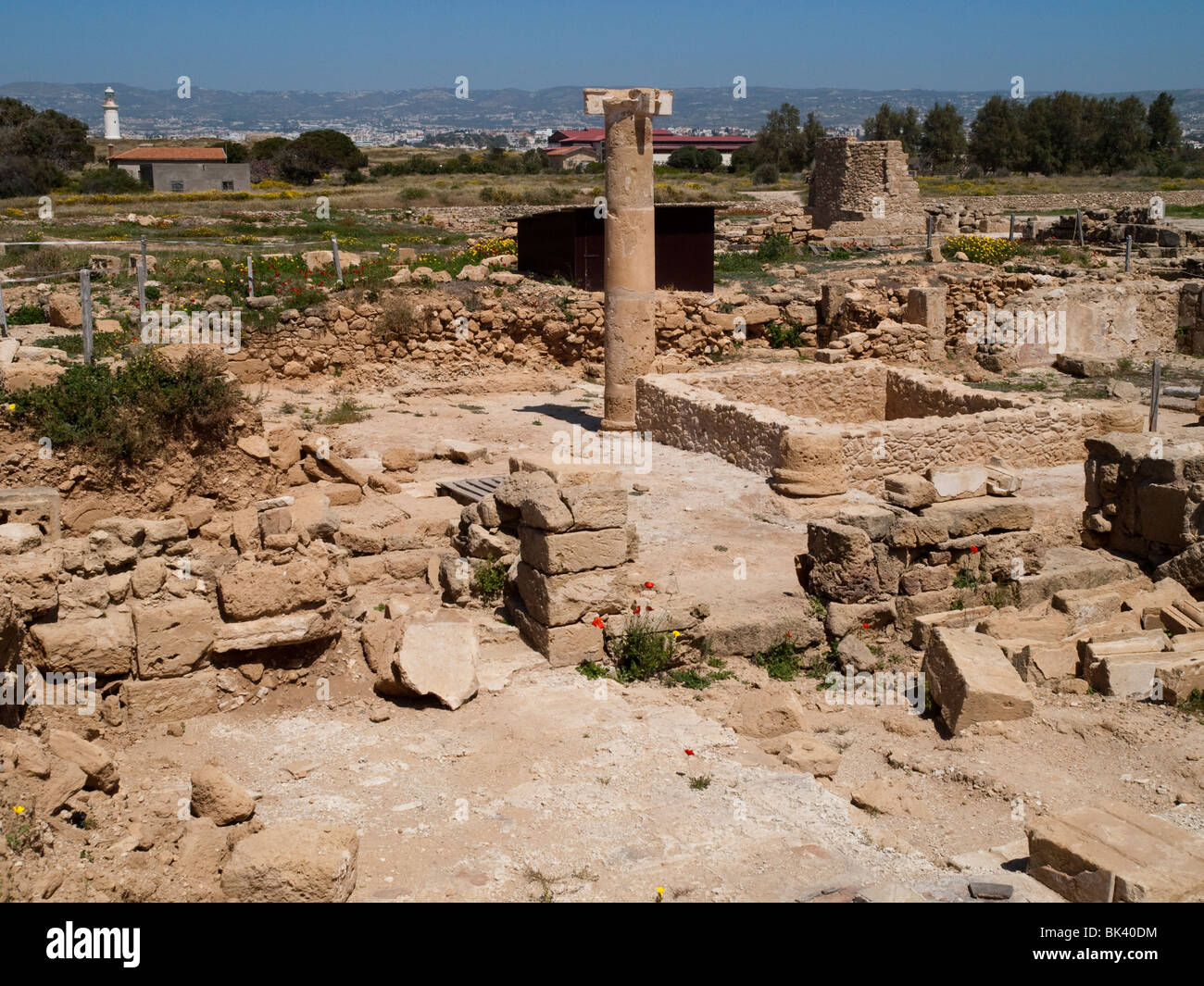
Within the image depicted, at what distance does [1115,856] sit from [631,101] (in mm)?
11731

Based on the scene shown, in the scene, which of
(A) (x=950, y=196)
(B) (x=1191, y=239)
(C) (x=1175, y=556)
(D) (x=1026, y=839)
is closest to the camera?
(D) (x=1026, y=839)

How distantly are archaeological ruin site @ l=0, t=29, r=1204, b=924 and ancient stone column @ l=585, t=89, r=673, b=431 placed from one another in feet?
0.19

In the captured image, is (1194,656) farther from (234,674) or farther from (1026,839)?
(234,674)

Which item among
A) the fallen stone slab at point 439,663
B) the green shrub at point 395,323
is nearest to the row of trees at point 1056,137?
the green shrub at point 395,323

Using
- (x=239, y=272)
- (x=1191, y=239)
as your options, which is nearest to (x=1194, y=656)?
(x=239, y=272)

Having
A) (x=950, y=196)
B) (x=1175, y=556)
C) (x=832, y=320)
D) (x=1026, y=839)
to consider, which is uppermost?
(x=950, y=196)

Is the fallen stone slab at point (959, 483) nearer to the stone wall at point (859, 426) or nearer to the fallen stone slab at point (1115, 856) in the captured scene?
the stone wall at point (859, 426)

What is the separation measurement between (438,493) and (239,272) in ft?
31.2

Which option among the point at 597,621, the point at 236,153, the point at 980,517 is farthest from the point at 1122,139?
the point at 597,621

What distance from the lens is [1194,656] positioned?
293 inches

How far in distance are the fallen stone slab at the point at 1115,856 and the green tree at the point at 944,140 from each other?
2545 inches

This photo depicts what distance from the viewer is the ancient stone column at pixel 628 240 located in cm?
1471

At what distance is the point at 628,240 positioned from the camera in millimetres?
15109

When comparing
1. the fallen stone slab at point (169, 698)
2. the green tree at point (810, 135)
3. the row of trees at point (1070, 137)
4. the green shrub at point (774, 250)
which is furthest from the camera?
the green tree at point (810, 135)
